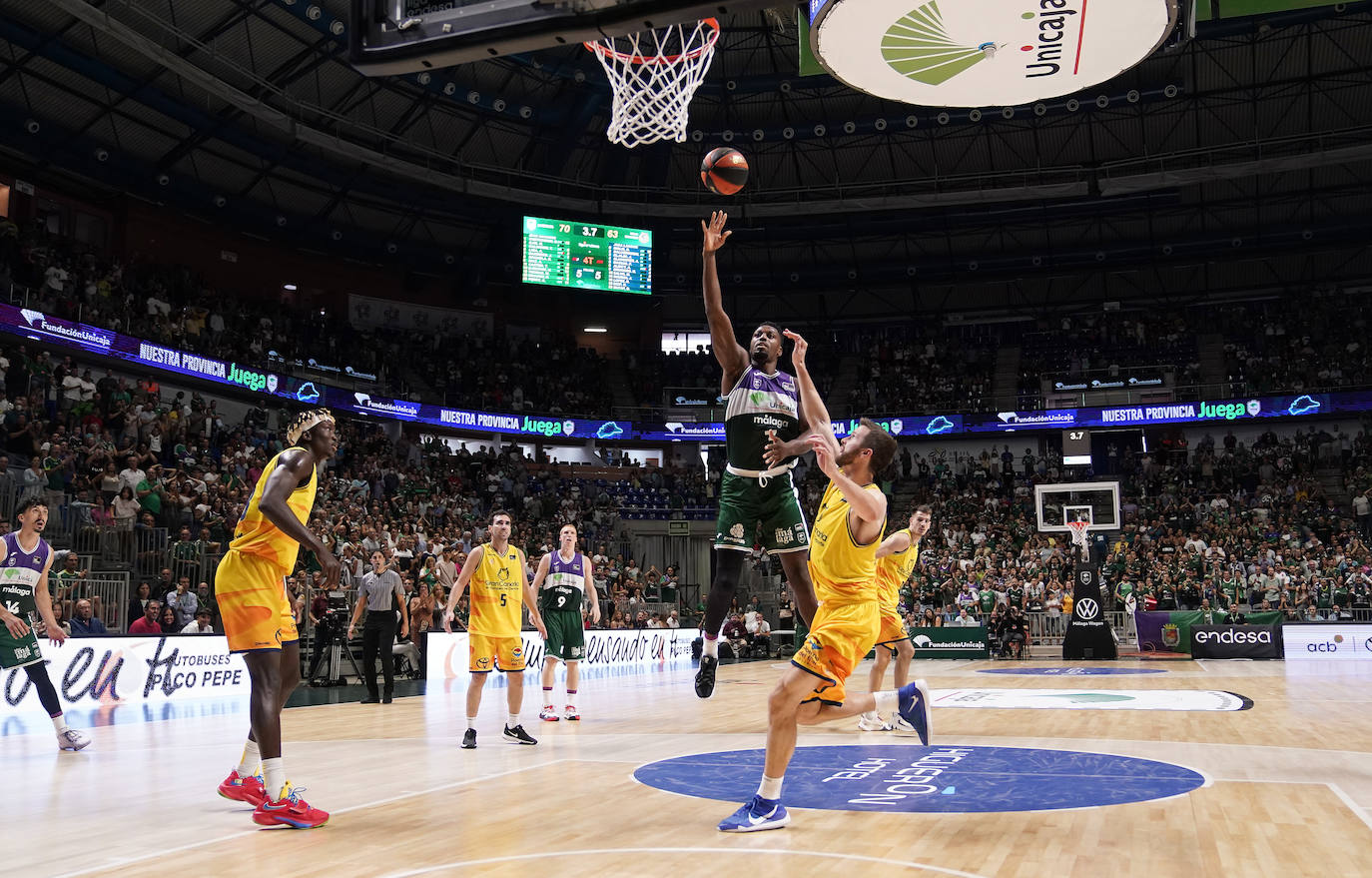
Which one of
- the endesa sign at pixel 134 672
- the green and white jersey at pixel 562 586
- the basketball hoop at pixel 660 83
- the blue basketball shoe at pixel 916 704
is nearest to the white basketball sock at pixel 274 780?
the blue basketball shoe at pixel 916 704

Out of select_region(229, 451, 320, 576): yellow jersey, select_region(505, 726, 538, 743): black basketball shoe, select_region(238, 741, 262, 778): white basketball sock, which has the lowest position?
select_region(505, 726, 538, 743): black basketball shoe

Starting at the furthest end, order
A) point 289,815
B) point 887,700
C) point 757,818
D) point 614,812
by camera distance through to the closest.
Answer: point 887,700 → point 614,812 → point 289,815 → point 757,818

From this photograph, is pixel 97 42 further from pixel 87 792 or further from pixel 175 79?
pixel 87 792

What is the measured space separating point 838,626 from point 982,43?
8260 mm

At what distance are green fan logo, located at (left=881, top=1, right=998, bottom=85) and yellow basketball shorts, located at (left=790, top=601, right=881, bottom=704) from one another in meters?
7.09

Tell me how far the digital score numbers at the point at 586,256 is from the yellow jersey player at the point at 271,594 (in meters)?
28.9

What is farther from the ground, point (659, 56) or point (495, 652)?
point (659, 56)

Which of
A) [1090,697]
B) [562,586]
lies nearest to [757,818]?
[562,586]

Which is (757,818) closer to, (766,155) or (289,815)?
(289,815)

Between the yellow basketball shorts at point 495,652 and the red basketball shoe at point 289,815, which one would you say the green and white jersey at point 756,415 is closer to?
the red basketball shoe at point 289,815

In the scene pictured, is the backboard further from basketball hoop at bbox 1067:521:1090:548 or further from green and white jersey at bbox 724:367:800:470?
basketball hoop at bbox 1067:521:1090:548

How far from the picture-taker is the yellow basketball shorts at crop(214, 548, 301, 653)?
6.06m

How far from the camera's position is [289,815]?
572 cm

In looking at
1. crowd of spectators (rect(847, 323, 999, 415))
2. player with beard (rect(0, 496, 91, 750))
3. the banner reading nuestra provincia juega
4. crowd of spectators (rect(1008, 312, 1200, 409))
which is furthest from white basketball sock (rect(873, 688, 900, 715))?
crowd of spectators (rect(1008, 312, 1200, 409))
